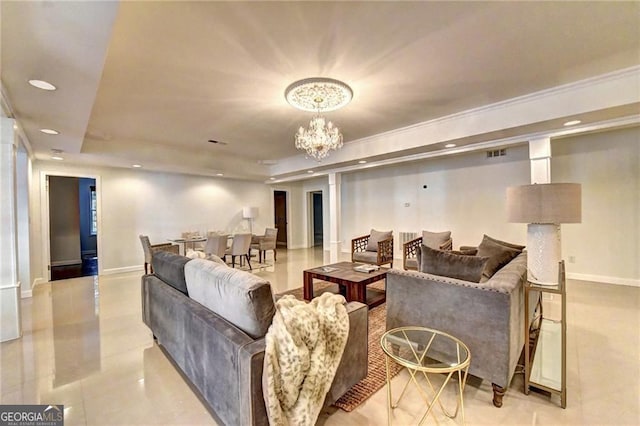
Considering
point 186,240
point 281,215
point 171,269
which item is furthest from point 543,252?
point 281,215

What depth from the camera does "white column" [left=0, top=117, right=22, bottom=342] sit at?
110 inches

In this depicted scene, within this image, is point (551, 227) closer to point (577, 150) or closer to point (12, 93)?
point (577, 150)

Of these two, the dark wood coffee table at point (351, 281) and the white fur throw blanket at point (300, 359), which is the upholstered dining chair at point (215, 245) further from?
the white fur throw blanket at point (300, 359)

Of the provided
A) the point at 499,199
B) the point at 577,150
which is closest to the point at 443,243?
the point at 499,199

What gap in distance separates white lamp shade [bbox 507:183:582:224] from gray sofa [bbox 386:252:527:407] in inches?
17.6

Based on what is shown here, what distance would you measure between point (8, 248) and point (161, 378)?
89.9 inches

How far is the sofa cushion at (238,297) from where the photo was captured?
4.93 feet

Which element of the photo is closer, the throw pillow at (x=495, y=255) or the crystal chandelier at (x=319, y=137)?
the throw pillow at (x=495, y=255)

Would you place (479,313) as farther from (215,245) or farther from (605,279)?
(215,245)

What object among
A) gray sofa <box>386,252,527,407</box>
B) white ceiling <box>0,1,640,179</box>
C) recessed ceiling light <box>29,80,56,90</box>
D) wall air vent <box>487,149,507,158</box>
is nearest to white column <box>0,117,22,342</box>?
white ceiling <box>0,1,640,179</box>

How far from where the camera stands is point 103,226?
588 cm

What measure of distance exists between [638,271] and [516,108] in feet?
10.9

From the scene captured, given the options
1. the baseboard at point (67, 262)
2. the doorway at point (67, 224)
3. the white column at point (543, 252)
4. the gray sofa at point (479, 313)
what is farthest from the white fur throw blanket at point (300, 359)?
the baseboard at point (67, 262)

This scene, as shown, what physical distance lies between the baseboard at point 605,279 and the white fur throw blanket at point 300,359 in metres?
5.21
